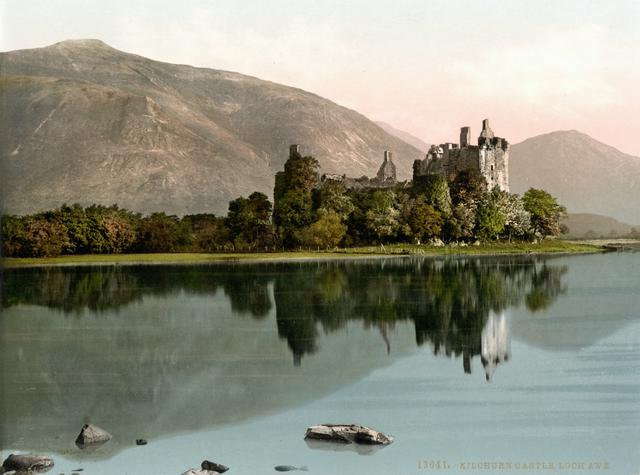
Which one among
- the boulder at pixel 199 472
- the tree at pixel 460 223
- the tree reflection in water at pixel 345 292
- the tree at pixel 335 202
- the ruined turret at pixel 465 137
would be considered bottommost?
the boulder at pixel 199 472

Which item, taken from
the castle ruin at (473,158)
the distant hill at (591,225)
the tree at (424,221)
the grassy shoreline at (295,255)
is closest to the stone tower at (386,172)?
the castle ruin at (473,158)

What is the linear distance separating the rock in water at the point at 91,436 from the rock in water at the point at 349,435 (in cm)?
359

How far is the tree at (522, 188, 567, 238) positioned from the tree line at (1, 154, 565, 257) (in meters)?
0.10

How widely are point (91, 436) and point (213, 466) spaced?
9.62ft

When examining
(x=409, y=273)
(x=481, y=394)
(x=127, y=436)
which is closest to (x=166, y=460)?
(x=127, y=436)

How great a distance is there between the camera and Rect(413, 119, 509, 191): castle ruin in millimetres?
99938

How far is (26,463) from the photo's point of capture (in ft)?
48.3

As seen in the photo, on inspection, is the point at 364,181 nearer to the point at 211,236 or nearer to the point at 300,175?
the point at 300,175

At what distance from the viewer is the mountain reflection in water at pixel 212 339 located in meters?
18.5

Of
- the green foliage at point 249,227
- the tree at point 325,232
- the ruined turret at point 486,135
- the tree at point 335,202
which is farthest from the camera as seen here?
the ruined turret at point 486,135

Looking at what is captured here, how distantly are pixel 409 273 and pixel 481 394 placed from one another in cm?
3460

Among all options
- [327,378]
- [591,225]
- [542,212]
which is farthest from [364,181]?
[327,378]

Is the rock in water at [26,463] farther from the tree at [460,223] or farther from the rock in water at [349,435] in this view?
the tree at [460,223]

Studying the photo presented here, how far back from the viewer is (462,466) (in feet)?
48.3
